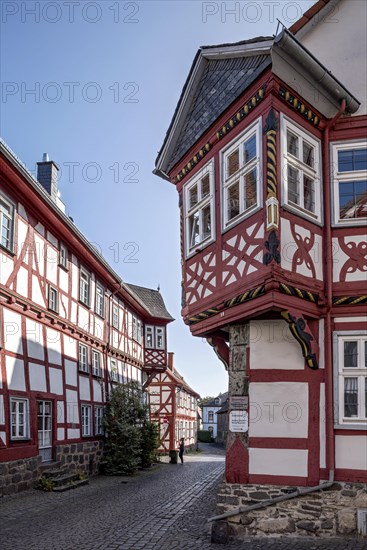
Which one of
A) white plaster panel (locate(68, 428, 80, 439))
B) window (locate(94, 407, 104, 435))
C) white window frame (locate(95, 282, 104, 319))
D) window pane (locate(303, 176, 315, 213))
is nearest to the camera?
window pane (locate(303, 176, 315, 213))

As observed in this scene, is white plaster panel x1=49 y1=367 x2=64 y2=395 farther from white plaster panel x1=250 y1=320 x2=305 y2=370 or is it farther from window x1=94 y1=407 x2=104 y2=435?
white plaster panel x1=250 y1=320 x2=305 y2=370

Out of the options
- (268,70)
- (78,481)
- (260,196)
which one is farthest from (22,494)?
(268,70)

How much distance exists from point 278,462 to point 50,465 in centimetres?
912

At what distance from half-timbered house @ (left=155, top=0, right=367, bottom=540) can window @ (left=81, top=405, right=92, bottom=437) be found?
11.0 metres

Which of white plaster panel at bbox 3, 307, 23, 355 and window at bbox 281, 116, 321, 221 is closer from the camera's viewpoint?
window at bbox 281, 116, 321, 221

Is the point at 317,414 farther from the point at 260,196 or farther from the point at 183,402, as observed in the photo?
the point at 183,402

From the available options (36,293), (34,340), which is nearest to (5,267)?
(36,293)

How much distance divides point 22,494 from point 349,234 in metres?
9.80

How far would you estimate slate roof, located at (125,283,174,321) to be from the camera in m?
32.8

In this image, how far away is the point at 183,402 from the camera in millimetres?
48062

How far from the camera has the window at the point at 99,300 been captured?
913 inches

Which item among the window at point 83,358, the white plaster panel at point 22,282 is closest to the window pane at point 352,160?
the white plaster panel at point 22,282

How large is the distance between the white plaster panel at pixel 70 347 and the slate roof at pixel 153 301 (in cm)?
1193

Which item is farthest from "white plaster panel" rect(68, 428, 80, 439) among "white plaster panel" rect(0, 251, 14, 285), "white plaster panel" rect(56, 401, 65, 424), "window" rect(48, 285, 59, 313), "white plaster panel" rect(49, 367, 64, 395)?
"white plaster panel" rect(0, 251, 14, 285)
